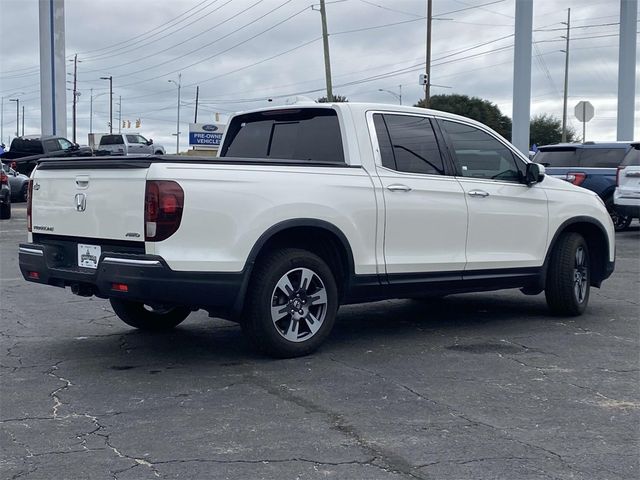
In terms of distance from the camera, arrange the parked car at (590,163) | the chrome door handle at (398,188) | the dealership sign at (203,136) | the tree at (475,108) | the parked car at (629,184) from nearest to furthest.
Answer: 1. the chrome door handle at (398,188)
2. the parked car at (629,184)
3. the parked car at (590,163)
4. the dealership sign at (203,136)
5. the tree at (475,108)

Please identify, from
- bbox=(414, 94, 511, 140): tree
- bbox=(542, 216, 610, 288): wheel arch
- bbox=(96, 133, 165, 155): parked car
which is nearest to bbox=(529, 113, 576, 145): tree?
bbox=(414, 94, 511, 140): tree

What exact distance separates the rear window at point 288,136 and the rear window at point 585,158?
11400mm

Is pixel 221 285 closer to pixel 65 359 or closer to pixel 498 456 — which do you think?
pixel 65 359

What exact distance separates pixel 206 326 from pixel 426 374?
2581mm

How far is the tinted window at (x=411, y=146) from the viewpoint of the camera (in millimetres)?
7004

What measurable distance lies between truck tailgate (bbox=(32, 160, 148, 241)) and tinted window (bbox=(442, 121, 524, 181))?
299cm

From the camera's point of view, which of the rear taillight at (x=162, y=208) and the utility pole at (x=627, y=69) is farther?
the utility pole at (x=627, y=69)

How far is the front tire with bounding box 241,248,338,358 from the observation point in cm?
605

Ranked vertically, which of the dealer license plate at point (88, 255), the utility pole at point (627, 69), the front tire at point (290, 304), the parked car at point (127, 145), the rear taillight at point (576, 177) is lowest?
the front tire at point (290, 304)

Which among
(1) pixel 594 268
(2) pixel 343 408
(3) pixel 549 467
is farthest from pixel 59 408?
(1) pixel 594 268

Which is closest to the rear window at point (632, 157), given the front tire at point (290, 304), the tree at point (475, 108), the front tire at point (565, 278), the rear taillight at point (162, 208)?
the front tire at point (565, 278)

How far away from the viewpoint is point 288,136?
24.1 ft

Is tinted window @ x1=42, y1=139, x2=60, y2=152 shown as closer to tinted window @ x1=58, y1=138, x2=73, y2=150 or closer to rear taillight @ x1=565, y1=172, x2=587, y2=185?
tinted window @ x1=58, y1=138, x2=73, y2=150

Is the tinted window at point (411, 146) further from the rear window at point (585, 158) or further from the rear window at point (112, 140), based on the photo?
the rear window at point (112, 140)
